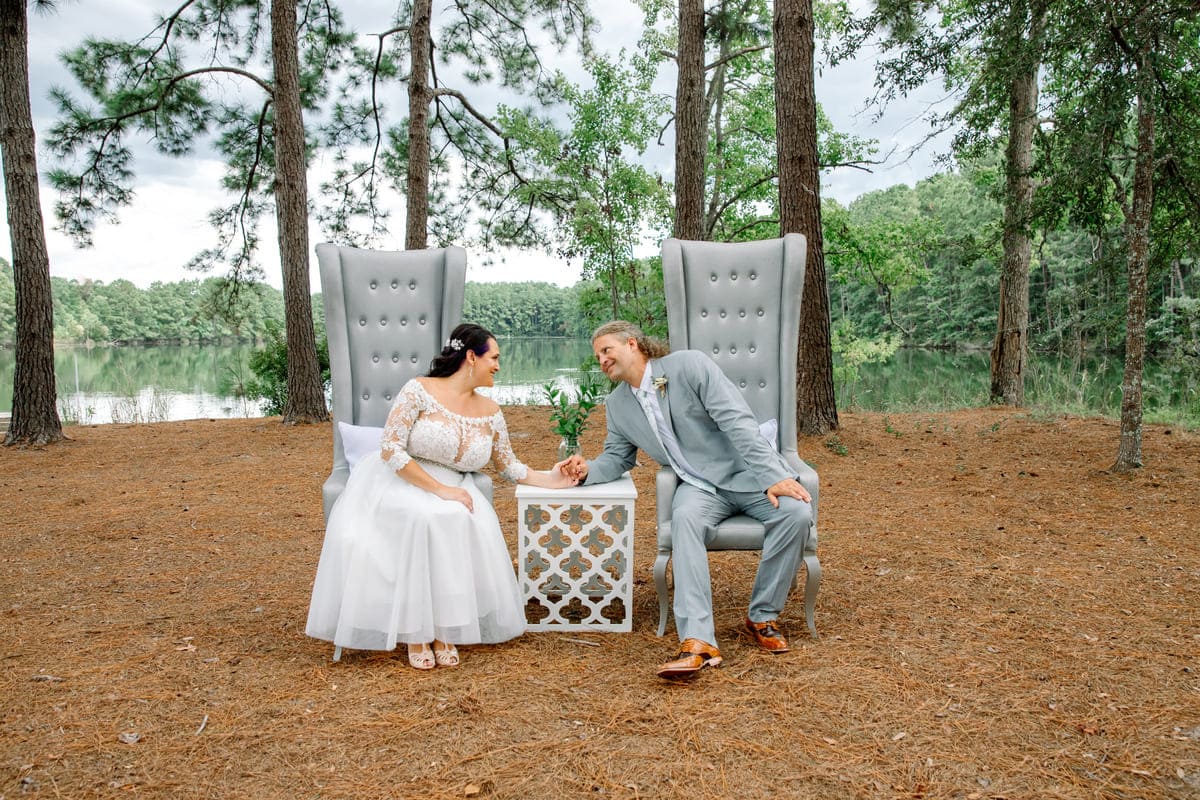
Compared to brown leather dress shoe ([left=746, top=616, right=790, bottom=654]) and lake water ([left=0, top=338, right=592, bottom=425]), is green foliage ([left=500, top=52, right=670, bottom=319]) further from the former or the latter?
brown leather dress shoe ([left=746, top=616, right=790, bottom=654])

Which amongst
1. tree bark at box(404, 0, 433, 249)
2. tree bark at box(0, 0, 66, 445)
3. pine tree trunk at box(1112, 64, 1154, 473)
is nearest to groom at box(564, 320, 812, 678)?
pine tree trunk at box(1112, 64, 1154, 473)

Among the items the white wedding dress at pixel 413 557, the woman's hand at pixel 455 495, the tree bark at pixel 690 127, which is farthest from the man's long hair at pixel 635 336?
the tree bark at pixel 690 127

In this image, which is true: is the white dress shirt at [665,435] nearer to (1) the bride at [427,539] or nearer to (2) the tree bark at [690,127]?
(1) the bride at [427,539]

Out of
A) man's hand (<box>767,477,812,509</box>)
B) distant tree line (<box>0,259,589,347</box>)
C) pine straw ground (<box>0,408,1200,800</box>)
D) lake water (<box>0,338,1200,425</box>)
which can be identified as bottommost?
pine straw ground (<box>0,408,1200,800</box>)

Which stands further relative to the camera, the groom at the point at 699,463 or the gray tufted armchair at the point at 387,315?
the gray tufted armchair at the point at 387,315

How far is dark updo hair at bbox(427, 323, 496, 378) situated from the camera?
3029 mm

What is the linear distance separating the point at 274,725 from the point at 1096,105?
573 centimetres

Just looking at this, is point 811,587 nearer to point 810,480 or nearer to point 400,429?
point 810,480

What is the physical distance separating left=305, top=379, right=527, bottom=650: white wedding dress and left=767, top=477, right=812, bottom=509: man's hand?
988 millimetres

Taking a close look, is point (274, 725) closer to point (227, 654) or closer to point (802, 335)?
point (227, 654)

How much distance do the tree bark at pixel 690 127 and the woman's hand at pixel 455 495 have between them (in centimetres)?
569

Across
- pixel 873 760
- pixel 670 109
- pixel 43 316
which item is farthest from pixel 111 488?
pixel 670 109

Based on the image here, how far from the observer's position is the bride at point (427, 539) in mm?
2734

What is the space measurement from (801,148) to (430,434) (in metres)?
4.92
